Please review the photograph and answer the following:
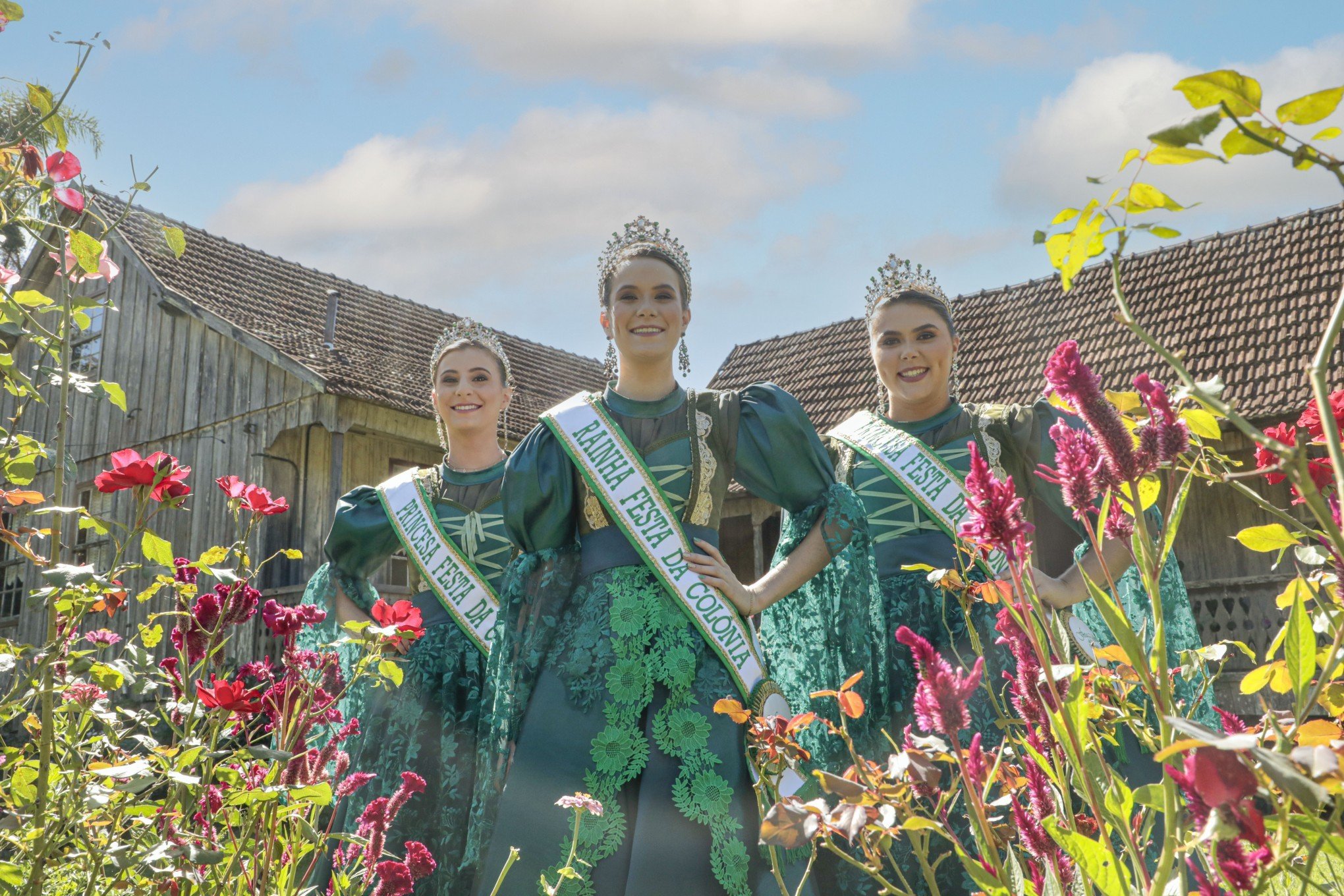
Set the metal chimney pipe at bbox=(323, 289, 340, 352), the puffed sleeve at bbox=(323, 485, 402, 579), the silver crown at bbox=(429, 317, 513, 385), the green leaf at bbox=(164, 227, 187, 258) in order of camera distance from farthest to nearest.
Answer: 1. the metal chimney pipe at bbox=(323, 289, 340, 352)
2. the silver crown at bbox=(429, 317, 513, 385)
3. the puffed sleeve at bbox=(323, 485, 402, 579)
4. the green leaf at bbox=(164, 227, 187, 258)

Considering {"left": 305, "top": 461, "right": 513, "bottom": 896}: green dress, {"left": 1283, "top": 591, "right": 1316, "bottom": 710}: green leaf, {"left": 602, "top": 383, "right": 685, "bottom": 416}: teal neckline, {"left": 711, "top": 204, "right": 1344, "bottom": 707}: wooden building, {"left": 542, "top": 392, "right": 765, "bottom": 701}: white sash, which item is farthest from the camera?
{"left": 711, "top": 204, "right": 1344, "bottom": 707}: wooden building

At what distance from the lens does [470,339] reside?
4.27 meters

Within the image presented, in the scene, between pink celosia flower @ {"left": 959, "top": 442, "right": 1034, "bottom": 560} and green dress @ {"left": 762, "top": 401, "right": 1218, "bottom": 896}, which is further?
green dress @ {"left": 762, "top": 401, "right": 1218, "bottom": 896}

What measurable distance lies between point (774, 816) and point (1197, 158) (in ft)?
2.28

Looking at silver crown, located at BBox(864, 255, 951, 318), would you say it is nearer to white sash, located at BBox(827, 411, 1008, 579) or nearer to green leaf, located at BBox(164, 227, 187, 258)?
white sash, located at BBox(827, 411, 1008, 579)

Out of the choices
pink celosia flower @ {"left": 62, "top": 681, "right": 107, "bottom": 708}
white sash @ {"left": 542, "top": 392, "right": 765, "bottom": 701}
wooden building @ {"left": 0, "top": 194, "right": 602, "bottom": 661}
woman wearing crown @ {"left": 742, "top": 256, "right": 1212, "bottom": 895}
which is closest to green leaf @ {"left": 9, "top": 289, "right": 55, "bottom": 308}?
pink celosia flower @ {"left": 62, "top": 681, "right": 107, "bottom": 708}

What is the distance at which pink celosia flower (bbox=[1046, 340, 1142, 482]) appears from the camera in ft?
2.91

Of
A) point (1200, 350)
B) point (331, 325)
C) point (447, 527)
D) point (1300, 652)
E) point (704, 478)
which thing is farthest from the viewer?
point (331, 325)

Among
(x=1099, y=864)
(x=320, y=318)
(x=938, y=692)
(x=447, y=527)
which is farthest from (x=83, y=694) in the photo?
(x=320, y=318)

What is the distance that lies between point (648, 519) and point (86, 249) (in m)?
1.38

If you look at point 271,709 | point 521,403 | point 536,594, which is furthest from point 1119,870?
point 521,403

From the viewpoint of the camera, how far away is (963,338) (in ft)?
41.2

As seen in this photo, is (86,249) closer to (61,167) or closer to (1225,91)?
(61,167)

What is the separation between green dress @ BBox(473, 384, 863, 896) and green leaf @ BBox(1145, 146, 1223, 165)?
181 centimetres
